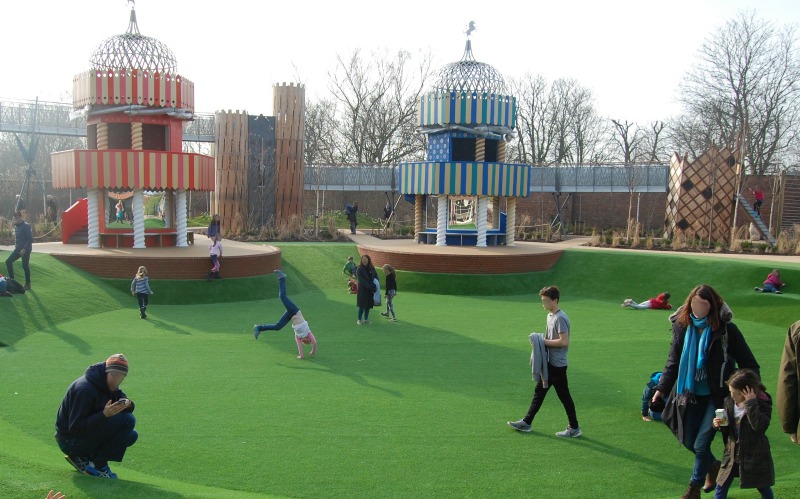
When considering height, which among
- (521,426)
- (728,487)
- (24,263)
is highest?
(24,263)

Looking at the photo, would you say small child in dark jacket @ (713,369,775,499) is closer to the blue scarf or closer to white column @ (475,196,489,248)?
the blue scarf

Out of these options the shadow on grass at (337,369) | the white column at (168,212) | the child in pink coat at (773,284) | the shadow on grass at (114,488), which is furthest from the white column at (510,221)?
the shadow on grass at (114,488)

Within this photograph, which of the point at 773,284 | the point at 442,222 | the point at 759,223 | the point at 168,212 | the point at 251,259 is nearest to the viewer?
the point at 773,284

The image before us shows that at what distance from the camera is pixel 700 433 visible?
5.77 meters

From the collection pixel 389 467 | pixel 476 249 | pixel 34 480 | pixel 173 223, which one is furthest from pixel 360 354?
pixel 173 223

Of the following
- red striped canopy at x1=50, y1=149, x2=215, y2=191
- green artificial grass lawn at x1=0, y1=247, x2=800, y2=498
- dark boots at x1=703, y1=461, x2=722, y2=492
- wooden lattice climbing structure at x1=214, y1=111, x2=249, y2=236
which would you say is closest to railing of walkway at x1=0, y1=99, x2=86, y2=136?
wooden lattice climbing structure at x1=214, y1=111, x2=249, y2=236

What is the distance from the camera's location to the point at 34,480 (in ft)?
17.6

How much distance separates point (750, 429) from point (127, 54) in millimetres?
21489

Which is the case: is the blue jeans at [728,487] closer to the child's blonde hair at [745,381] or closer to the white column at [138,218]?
the child's blonde hair at [745,381]

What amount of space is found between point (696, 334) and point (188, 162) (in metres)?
19.0

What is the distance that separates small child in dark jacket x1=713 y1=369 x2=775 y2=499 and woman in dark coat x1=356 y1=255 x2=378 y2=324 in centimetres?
964

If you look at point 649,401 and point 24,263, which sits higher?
point 24,263

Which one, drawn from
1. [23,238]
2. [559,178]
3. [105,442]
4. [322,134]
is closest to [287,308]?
[105,442]

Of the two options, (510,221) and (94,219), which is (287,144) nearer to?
(510,221)
